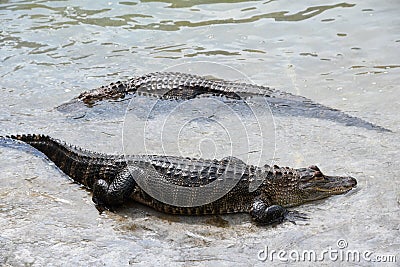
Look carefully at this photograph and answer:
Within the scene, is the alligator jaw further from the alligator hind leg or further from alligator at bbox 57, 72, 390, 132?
alligator at bbox 57, 72, 390, 132

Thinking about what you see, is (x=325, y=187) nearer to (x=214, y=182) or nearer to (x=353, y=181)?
(x=353, y=181)

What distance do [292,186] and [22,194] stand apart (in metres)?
2.47

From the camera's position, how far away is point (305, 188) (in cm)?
534

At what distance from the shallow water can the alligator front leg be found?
87 mm

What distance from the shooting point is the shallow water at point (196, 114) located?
4.62 m

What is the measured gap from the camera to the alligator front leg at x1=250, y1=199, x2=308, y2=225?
5.02m

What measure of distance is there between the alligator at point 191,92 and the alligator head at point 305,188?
208 centimetres

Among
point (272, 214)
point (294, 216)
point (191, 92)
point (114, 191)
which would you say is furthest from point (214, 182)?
point (191, 92)

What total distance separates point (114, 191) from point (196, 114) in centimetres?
270

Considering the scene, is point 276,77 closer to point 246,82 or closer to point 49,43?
point 246,82

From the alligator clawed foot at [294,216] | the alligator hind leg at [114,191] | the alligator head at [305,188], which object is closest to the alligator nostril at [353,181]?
the alligator head at [305,188]

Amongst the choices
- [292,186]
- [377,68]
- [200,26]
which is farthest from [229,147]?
[200,26]

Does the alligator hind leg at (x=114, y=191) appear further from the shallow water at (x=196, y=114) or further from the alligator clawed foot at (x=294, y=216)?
the alligator clawed foot at (x=294, y=216)

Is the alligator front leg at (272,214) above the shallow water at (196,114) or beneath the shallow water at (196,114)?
beneath
